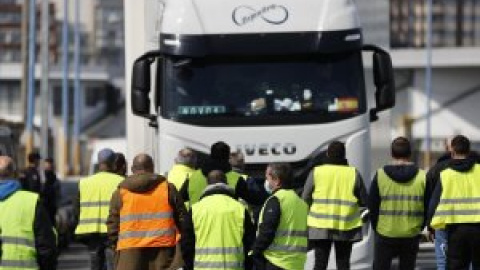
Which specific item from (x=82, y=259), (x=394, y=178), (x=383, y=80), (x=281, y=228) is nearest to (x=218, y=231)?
(x=281, y=228)

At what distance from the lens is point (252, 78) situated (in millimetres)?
16953

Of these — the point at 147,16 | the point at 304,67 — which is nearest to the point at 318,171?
the point at 304,67

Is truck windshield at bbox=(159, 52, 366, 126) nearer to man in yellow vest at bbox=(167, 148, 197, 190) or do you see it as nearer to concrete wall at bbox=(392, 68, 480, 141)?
man in yellow vest at bbox=(167, 148, 197, 190)

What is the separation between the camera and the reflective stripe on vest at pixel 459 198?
14367 millimetres

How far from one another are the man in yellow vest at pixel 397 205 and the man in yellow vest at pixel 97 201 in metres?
2.69

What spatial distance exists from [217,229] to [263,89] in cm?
482

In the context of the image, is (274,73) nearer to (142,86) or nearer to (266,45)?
(266,45)

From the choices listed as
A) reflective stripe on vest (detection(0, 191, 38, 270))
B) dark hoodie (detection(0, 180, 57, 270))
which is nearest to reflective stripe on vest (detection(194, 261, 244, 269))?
dark hoodie (detection(0, 180, 57, 270))

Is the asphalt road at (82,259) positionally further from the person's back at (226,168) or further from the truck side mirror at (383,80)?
the person's back at (226,168)

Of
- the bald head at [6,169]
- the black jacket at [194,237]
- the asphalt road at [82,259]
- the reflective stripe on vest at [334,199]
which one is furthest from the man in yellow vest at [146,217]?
the asphalt road at [82,259]

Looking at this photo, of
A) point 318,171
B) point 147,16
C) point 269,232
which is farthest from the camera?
point 147,16

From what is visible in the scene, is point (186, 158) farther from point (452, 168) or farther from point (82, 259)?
point (82, 259)

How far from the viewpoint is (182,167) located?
52.7ft

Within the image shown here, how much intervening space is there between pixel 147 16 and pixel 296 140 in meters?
2.52
